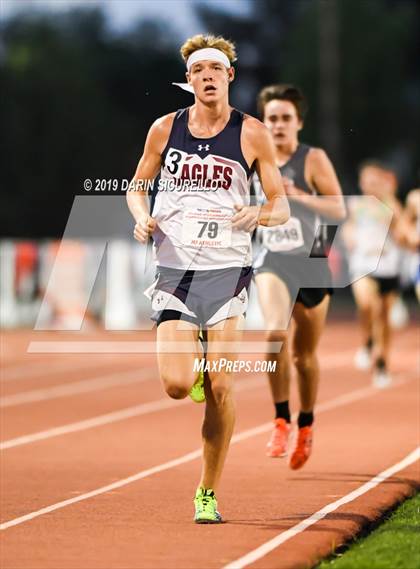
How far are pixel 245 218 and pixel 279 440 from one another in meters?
2.62

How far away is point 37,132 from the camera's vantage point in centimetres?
4934

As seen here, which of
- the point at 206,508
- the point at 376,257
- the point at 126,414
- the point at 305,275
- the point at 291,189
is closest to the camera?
the point at 206,508

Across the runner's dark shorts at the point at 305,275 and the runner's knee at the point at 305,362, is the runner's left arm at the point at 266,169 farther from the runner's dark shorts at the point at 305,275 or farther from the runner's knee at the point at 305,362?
the runner's knee at the point at 305,362

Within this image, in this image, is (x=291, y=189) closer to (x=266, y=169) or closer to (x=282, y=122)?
(x=282, y=122)

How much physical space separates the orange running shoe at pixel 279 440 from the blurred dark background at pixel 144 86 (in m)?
33.9

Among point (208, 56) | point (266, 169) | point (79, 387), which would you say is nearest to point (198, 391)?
point (266, 169)

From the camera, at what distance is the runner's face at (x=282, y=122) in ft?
31.8

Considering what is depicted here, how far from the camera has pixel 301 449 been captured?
942cm

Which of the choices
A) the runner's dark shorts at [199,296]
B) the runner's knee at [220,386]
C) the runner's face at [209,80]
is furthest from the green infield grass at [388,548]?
the runner's face at [209,80]

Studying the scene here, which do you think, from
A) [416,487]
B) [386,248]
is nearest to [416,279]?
[386,248]

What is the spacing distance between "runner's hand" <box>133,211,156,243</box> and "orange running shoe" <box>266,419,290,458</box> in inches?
100

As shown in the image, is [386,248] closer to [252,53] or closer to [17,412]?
[17,412]

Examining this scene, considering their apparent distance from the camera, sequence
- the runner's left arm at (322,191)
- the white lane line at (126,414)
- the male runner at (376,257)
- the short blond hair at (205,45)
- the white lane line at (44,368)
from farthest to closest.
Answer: the white lane line at (44,368)
the male runner at (376,257)
the white lane line at (126,414)
the runner's left arm at (322,191)
the short blond hair at (205,45)

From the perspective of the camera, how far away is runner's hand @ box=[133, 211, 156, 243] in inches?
288
